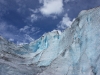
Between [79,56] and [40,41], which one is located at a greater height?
[40,41]

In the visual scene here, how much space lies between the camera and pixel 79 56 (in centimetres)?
2909

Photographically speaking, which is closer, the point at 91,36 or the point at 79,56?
the point at 91,36

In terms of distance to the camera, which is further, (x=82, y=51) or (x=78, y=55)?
(x=78, y=55)

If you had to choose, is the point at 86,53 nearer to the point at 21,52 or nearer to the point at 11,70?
the point at 11,70

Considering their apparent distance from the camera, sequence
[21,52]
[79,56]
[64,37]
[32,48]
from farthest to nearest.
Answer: [32,48] < [21,52] < [64,37] < [79,56]

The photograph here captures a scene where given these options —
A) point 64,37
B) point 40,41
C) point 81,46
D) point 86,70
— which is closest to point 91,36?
point 81,46

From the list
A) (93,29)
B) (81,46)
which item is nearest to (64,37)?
(81,46)

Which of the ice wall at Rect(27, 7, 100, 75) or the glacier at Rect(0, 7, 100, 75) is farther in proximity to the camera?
the glacier at Rect(0, 7, 100, 75)

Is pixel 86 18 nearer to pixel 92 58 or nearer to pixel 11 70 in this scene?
pixel 92 58

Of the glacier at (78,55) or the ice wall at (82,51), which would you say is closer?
the ice wall at (82,51)

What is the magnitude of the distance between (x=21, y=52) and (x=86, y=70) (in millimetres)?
24865

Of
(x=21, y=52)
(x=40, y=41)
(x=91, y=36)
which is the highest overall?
(x=40, y=41)

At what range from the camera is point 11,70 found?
28.8 m

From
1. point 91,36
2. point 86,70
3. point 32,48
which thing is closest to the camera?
point 86,70
